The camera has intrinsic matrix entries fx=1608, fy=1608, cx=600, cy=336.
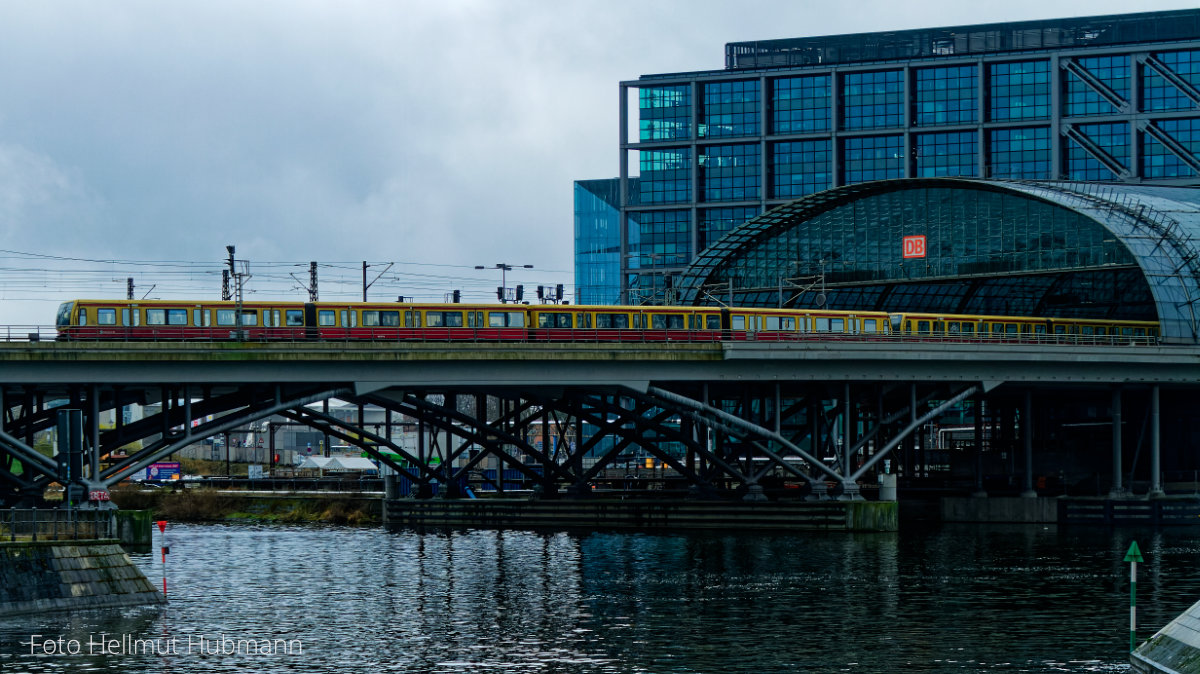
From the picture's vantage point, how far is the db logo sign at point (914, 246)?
455 ft

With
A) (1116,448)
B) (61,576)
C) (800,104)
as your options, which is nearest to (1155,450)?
(1116,448)

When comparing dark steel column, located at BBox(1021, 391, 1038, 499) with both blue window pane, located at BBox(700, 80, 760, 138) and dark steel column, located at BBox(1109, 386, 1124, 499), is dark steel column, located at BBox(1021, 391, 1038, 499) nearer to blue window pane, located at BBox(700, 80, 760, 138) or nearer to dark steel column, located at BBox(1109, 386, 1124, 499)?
dark steel column, located at BBox(1109, 386, 1124, 499)

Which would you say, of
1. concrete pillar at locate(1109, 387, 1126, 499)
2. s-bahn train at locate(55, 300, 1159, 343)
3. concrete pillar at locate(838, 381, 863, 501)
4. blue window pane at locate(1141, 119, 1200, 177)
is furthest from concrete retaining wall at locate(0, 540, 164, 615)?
blue window pane at locate(1141, 119, 1200, 177)

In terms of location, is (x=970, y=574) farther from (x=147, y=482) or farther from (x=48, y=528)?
(x=147, y=482)

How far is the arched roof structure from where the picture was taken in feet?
390

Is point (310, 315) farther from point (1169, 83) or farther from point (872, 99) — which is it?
point (1169, 83)

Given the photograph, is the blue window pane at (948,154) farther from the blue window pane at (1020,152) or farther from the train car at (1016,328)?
the train car at (1016,328)

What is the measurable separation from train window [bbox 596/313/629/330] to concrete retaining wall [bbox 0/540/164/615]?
143ft

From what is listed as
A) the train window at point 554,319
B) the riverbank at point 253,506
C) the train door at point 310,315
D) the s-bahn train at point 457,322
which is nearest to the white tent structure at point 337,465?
the riverbank at point 253,506

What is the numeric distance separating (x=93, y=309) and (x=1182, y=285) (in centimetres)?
7528

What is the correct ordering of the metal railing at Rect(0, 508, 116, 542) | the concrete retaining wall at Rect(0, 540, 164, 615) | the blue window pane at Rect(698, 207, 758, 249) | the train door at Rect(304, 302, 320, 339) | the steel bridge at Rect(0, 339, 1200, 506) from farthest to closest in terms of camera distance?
the blue window pane at Rect(698, 207, 758, 249) < the train door at Rect(304, 302, 320, 339) < the steel bridge at Rect(0, 339, 1200, 506) < the metal railing at Rect(0, 508, 116, 542) < the concrete retaining wall at Rect(0, 540, 164, 615)

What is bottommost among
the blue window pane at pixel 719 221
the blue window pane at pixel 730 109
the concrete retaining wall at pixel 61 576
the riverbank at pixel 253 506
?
the riverbank at pixel 253 506

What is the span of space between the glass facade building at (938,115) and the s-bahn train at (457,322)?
78.2 metres

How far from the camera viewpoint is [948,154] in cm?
Answer: 18988
